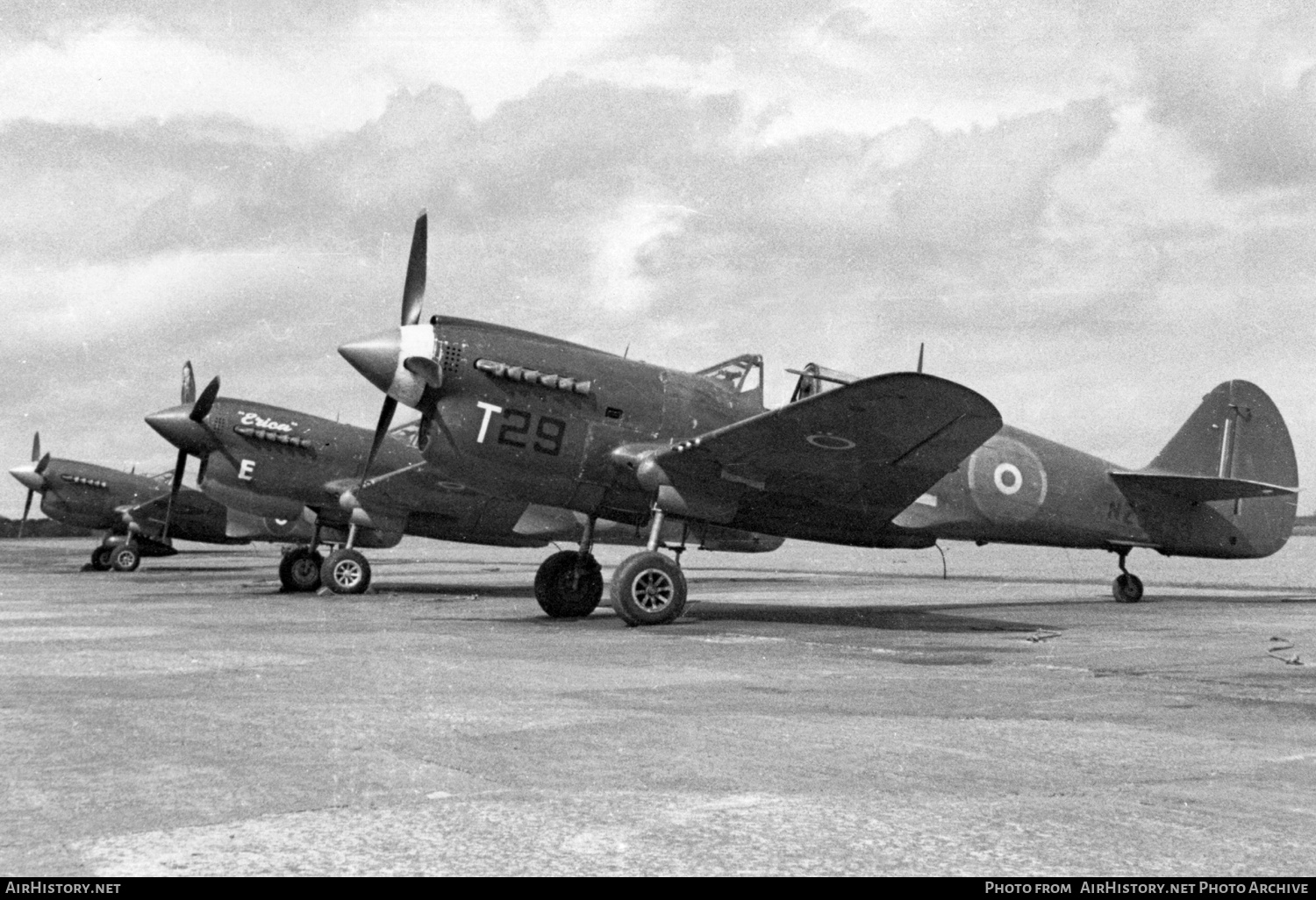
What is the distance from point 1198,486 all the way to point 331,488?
45.5 feet

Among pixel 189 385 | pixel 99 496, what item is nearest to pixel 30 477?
pixel 99 496

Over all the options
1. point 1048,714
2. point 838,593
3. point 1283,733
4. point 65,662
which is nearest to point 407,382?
point 65,662

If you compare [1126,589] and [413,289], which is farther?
[1126,589]

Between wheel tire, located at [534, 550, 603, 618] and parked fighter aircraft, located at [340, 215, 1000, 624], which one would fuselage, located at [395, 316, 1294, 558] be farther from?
wheel tire, located at [534, 550, 603, 618]

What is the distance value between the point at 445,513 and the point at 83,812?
1819 centimetres

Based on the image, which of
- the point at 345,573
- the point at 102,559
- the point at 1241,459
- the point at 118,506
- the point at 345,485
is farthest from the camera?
the point at 118,506

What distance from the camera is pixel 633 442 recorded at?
13719mm

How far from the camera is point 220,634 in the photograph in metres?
11.9

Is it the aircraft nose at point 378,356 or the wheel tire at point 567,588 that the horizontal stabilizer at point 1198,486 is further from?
the aircraft nose at point 378,356

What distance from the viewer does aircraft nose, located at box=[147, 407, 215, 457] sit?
22766 millimetres

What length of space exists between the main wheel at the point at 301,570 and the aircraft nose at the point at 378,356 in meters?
9.84

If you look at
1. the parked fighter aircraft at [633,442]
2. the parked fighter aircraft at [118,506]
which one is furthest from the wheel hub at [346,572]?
the parked fighter aircraft at [118,506]

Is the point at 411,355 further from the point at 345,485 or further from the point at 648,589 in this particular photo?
the point at 345,485

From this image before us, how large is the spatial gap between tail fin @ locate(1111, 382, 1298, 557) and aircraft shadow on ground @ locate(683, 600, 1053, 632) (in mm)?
4720
